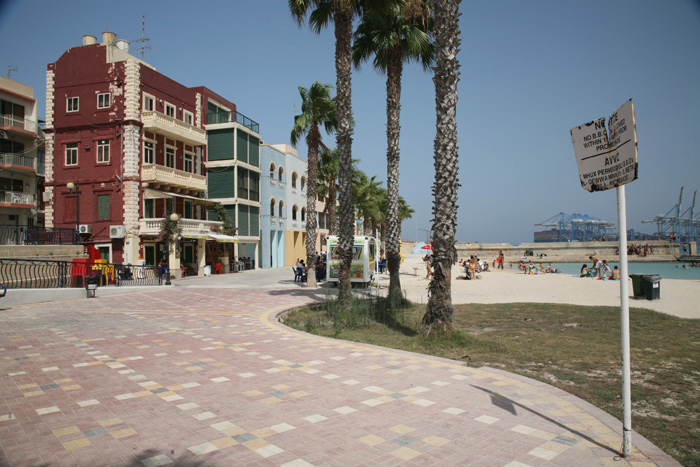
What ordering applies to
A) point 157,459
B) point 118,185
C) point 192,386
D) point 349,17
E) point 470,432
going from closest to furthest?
point 157,459 < point 470,432 < point 192,386 < point 349,17 < point 118,185

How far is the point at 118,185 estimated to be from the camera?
29.0 meters

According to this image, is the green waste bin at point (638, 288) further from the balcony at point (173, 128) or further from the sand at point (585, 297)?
the balcony at point (173, 128)

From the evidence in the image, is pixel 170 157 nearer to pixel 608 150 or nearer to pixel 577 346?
pixel 577 346

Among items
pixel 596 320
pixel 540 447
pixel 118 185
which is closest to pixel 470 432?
pixel 540 447

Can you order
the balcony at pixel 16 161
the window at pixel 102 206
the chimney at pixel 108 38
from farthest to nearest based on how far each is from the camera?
1. the chimney at pixel 108 38
2. the balcony at pixel 16 161
3. the window at pixel 102 206

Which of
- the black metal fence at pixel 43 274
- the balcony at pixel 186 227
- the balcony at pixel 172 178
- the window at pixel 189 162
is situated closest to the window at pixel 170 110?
the window at pixel 189 162

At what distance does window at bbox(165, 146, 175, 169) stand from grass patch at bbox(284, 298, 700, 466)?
23146 mm

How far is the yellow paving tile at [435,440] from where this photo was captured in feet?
13.7

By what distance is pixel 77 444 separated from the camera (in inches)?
163

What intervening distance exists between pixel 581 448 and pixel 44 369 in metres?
7.00

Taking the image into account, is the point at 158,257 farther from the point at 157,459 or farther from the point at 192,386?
the point at 157,459

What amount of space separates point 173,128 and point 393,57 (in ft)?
68.6

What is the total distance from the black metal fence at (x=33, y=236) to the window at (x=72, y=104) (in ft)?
28.3

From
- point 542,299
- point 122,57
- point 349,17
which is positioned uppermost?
point 122,57
